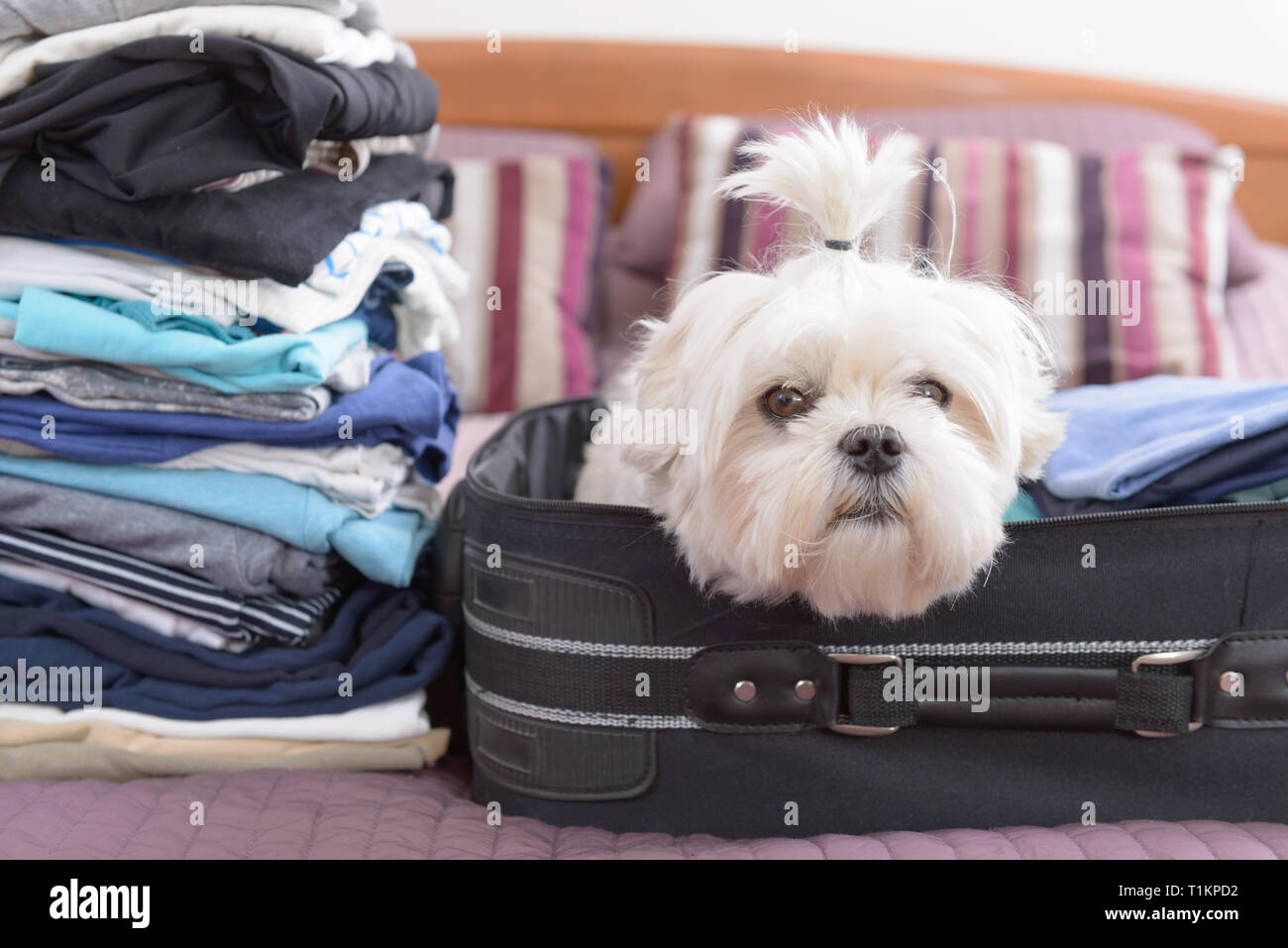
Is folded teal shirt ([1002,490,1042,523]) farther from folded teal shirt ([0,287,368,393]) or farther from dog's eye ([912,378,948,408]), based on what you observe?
folded teal shirt ([0,287,368,393])

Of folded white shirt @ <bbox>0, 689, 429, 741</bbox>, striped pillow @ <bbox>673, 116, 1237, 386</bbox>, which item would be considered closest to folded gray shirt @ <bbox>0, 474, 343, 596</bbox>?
folded white shirt @ <bbox>0, 689, 429, 741</bbox>

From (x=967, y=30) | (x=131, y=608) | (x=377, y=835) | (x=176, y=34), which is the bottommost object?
(x=377, y=835)

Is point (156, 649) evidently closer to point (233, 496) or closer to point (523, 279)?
point (233, 496)

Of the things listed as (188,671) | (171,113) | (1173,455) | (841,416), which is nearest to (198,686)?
(188,671)

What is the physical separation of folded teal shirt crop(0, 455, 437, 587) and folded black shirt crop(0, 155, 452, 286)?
0.19m

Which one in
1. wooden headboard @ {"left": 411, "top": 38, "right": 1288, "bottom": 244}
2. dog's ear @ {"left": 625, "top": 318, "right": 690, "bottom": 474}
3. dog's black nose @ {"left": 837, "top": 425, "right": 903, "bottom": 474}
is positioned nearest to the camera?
dog's black nose @ {"left": 837, "top": 425, "right": 903, "bottom": 474}

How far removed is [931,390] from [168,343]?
65 centimetres

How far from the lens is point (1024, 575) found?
86 centimetres

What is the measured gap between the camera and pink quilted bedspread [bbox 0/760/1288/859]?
85cm

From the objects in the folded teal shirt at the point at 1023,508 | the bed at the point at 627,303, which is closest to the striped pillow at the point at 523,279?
the bed at the point at 627,303

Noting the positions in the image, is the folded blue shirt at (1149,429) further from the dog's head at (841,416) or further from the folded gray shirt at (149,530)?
the folded gray shirt at (149,530)

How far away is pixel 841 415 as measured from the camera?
0.85 meters

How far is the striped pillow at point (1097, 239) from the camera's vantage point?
1.63m
